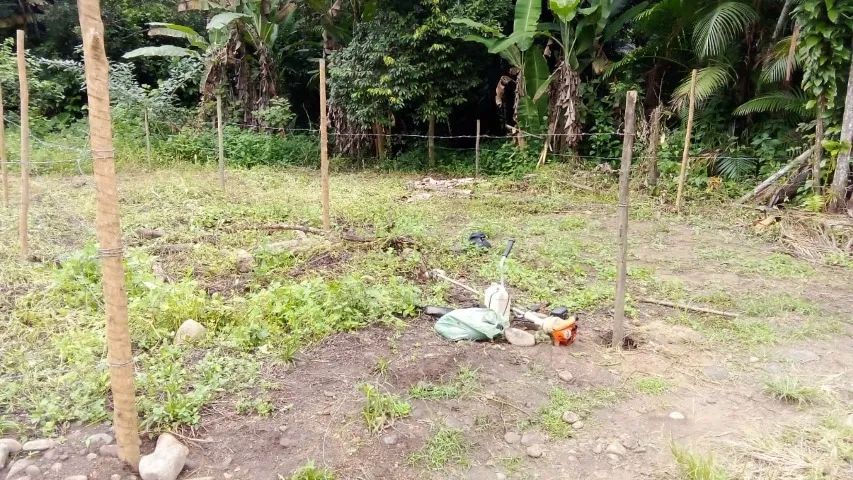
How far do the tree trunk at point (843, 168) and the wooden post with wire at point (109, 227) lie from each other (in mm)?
6992

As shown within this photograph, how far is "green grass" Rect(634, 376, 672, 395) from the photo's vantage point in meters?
2.85

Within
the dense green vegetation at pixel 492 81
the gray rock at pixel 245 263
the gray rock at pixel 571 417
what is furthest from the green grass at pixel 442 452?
the dense green vegetation at pixel 492 81

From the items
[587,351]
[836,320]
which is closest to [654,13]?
[836,320]

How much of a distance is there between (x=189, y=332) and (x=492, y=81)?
10187mm

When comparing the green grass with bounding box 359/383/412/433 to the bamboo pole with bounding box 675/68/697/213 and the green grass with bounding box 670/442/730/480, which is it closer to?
the green grass with bounding box 670/442/730/480

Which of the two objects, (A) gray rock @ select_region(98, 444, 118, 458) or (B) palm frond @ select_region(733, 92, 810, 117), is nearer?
(A) gray rock @ select_region(98, 444, 118, 458)

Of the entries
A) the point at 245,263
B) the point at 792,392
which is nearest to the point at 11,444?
the point at 245,263

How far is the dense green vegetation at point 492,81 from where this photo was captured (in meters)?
7.29

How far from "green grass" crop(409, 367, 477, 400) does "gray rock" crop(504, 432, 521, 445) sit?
0.31 m

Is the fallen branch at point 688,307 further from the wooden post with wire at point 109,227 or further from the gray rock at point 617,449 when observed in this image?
the wooden post with wire at point 109,227

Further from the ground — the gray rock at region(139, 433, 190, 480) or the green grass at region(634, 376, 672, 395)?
the green grass at region(634, 376, 672, 395)

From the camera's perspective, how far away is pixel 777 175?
273 inches


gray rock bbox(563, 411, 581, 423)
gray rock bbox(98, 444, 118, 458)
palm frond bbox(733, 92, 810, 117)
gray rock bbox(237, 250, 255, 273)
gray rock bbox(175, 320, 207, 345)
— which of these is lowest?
gray rock bbox(563, 411, 581, 423)

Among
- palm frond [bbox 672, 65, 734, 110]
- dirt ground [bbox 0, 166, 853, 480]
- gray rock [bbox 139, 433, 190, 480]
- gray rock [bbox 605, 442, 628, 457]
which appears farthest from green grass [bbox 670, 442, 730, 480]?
palm frond [bbox 672, 65, 734, 110]
